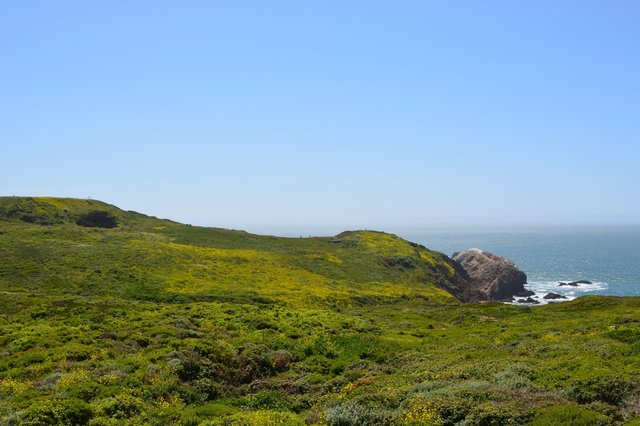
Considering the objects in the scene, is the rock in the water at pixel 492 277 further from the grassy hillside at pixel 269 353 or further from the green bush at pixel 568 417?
the green bush at pixel 568 417

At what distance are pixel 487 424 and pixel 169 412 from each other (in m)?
11.0

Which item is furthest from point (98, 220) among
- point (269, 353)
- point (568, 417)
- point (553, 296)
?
point (553, 296)

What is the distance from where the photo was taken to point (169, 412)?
54.2 ft

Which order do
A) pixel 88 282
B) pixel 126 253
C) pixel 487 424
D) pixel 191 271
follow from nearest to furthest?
pixel 487 424
pixel 88 282
pixel 191 271
pixel 126 253

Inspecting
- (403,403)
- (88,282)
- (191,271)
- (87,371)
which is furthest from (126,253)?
(403,403)

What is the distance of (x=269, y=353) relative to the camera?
27922 millimetres

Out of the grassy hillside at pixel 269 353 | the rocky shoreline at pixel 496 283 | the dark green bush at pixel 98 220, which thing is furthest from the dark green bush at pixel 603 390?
the dark green bush at pixel 98 220

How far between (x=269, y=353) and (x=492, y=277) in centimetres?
10315

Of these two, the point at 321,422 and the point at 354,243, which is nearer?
the point at 321,422

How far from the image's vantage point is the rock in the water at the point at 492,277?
113m

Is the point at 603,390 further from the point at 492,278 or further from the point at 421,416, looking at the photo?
the point at 492,278

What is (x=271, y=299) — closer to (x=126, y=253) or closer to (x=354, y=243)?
(x=126, y=253)

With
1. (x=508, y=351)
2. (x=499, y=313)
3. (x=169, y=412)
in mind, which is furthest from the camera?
(x=499, y=313)

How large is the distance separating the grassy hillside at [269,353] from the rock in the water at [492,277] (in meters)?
53.2
